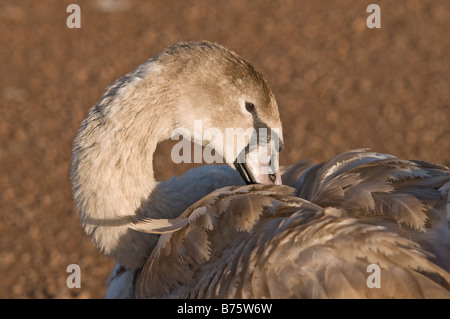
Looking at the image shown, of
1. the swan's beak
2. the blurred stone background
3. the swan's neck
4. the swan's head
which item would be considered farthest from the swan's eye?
the blurred stone background

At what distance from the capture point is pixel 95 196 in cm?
250

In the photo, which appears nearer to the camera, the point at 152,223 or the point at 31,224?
the point at 152,223

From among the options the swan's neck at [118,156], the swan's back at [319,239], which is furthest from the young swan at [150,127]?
the swan's back at [319,239]

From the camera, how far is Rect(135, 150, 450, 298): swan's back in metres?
1.96

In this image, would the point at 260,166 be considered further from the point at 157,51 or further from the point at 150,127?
the point at 157,51

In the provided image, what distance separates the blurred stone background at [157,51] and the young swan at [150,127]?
194cm

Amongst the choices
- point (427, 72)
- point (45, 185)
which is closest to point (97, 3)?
point (45, 185)

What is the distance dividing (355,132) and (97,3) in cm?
420

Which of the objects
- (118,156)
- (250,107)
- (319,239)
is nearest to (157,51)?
(250,107)

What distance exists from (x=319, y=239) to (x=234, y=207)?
43 cm

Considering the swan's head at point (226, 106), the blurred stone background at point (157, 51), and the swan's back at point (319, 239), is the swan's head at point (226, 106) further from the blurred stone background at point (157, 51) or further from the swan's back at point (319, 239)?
the blurred stone background at point (157, 51)

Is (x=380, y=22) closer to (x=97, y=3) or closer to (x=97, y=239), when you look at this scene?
(x=97, y=3)

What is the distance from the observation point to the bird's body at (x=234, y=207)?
78.3 inches

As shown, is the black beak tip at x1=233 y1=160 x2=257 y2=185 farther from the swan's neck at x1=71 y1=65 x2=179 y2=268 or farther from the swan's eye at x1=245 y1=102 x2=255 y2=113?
the swan's neck at x1=71 y1=65 x2=179 y2=268
